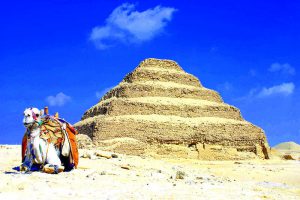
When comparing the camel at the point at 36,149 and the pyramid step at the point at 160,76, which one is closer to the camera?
the camel at the point at 36,149

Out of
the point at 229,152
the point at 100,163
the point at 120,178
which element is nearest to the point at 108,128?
the point at 229,152

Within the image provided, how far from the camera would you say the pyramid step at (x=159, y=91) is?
138 ft

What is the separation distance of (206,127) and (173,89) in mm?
5138

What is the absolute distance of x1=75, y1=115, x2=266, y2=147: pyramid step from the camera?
37.1 metres

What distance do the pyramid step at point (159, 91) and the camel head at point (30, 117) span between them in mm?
29961

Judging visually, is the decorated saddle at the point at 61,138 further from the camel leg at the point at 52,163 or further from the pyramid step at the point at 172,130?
the pyramid step at the point at 172,130

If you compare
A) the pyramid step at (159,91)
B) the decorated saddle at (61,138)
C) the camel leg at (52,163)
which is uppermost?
the pyramid step at (159,91)

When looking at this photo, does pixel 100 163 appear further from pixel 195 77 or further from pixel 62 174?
pixel 195 77

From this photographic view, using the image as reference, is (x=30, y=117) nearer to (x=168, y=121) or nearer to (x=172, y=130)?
(x=172, y=130)

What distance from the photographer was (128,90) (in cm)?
4225

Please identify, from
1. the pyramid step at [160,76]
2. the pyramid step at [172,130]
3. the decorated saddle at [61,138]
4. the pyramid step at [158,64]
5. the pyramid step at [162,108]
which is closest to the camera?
the decorated saddle at [61,138]

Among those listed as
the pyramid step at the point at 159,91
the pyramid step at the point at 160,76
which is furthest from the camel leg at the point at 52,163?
the pyramid step at the point at 160,76

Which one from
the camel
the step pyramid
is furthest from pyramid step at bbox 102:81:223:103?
the camel

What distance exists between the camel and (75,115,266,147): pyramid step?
24.0m
